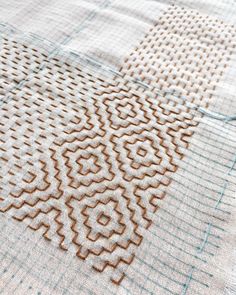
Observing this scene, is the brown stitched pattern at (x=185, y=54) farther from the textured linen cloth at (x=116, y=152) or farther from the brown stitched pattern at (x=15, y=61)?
the brown stitched pattern at (x=15, y=61)

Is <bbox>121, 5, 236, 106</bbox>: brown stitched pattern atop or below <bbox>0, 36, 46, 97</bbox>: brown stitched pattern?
atop

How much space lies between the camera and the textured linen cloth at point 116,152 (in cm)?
42

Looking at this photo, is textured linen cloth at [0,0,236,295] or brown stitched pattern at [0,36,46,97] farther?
brown stitched pattern at [0,36,46,97]

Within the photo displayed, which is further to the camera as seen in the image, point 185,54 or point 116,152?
point 185,54

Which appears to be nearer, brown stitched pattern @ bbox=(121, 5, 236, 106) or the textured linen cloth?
the textured linen cloth

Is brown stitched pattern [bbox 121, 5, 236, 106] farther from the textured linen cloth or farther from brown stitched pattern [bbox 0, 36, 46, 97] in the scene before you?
brown stitched pattern [bbox 0, 36, 46, 97]

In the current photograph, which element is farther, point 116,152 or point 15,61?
point 15,61

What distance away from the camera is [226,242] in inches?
17.4

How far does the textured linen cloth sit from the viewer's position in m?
0.42

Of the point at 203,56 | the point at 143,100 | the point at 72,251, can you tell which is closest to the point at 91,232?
the point at 72,251

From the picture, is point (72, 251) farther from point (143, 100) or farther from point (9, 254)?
point (143, 100)

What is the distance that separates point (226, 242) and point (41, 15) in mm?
603

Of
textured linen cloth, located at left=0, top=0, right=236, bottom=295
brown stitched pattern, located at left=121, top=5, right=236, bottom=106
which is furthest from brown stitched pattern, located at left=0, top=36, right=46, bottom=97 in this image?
brown stitched pattern, located at left=121, top=5, right=236, bottom=106

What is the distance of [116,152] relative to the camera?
1.71 feet
